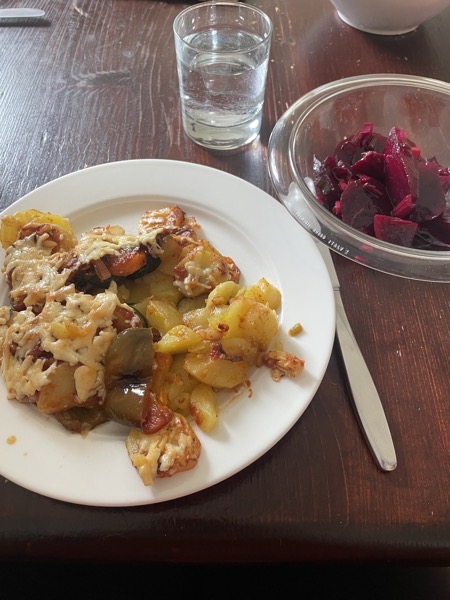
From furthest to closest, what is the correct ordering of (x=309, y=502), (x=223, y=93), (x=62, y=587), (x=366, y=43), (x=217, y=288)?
(x=366, y=43), (x=223, y=93), (x=62, y=587), (x=217, y=288), (x=309, y=502)

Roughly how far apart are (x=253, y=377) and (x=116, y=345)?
10.0 inches

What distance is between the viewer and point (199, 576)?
117 centimetres

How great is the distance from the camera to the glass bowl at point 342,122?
1145 mm

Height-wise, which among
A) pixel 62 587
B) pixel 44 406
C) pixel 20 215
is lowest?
pixel 62 587

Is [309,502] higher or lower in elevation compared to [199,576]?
higher

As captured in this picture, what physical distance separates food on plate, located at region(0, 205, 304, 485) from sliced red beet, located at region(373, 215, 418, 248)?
28 centimetres

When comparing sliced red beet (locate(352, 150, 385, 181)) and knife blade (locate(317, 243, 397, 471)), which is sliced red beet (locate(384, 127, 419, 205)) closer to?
sliced red beet (locate(352, 150, 385, 181))

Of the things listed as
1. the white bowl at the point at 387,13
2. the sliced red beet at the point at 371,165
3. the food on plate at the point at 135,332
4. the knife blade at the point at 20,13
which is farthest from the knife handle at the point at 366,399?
the knife blade at the point at 20,13

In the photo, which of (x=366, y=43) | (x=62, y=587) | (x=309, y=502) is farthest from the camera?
(x=366, y=43)

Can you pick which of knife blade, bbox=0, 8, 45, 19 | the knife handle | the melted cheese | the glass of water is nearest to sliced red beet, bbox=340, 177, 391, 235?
the knife handle

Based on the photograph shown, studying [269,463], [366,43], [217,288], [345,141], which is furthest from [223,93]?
[269,463]

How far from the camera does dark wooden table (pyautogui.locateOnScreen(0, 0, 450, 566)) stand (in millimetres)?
780

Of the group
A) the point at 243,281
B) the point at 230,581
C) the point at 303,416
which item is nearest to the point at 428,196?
the point at 243,281

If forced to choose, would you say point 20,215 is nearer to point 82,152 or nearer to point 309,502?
point 82,152
